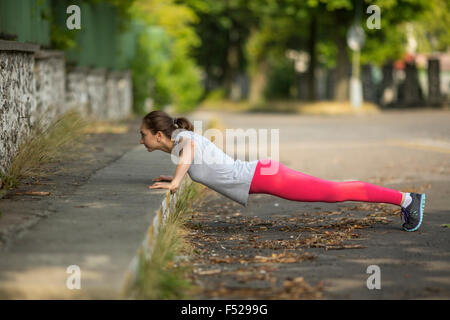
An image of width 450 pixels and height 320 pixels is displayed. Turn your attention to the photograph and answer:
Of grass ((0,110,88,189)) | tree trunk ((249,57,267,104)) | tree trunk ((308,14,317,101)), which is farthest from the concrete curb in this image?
tree trunk ((249,57,267,104))

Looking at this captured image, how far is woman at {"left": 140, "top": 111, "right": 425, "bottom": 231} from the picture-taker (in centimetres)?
608

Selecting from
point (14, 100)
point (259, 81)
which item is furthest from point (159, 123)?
point (259, 81)

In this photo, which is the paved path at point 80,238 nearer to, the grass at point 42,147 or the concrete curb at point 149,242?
the concrete curb at point 149,242

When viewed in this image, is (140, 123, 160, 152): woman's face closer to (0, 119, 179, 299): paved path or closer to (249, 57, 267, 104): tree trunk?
(0, 119, 179, 299): paved path

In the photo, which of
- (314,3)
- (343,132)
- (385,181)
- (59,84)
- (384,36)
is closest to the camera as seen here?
(385,181)

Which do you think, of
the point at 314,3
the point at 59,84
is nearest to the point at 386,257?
the point at 59,84

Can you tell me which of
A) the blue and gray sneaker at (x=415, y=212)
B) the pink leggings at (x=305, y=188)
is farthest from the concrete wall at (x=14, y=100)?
the blue and gray sneaker at (x=415, y=212)

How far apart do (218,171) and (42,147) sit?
268 cm

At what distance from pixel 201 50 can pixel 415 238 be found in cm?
5114

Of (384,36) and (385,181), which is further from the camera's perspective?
(384,36)

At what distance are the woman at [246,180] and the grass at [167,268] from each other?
0.49 metres

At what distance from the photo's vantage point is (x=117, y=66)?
67.0ft

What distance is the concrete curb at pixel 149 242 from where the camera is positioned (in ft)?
12.6
